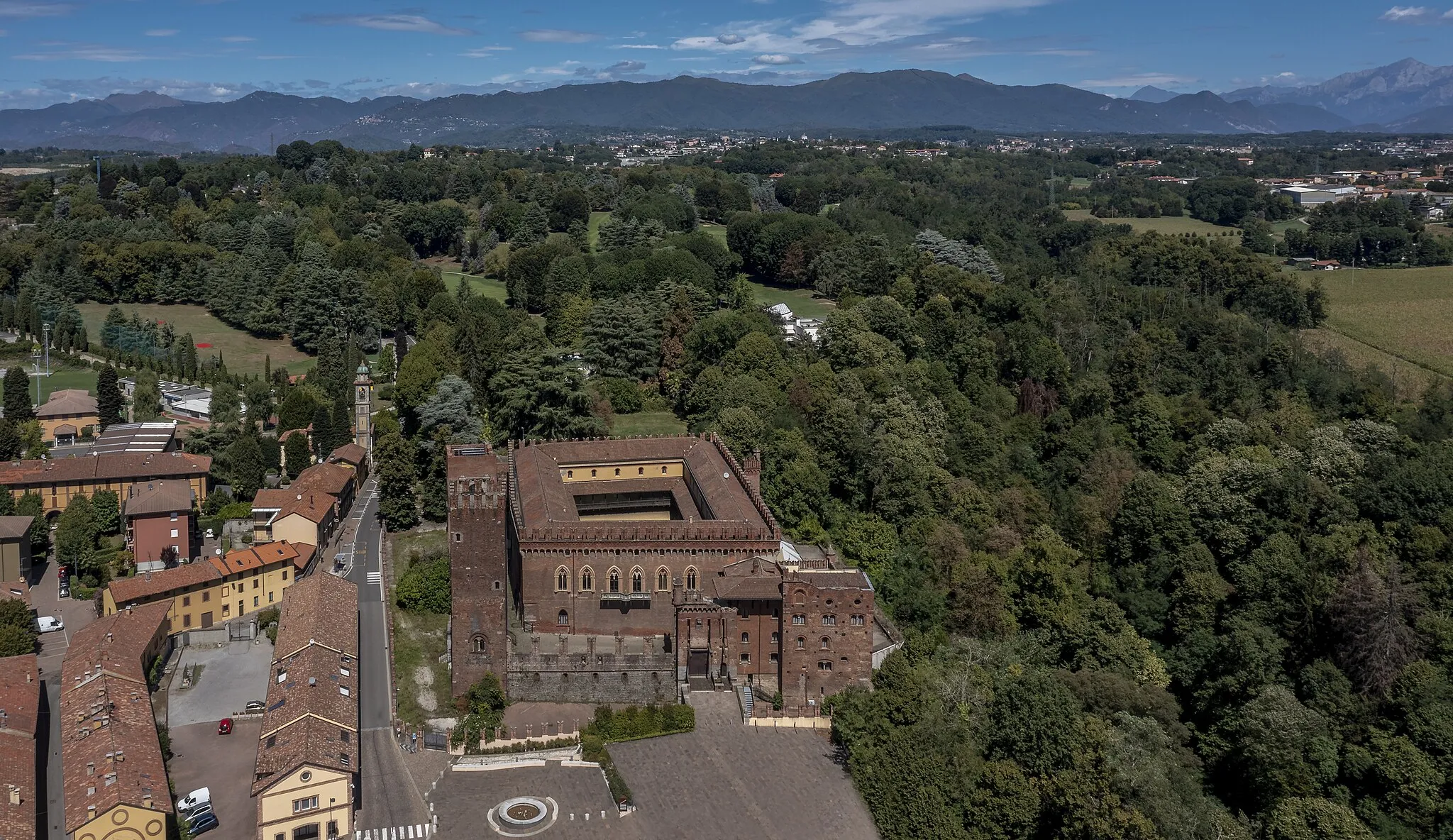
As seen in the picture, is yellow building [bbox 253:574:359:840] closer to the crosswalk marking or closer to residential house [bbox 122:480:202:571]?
the crosswalk marking

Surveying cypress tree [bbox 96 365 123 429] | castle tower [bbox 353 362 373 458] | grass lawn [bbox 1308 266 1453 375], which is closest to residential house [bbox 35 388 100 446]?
cypress tree [bbox 96 365 123 429]

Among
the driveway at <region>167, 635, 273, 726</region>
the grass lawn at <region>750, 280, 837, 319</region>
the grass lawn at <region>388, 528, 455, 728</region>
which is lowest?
the driveway at <region>167, 635, 273, 726</region>

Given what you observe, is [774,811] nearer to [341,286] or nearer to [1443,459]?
[1443,459]

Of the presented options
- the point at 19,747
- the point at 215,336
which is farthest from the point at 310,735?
the point at 215,336

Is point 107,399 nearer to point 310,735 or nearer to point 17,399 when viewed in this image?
point 17,399

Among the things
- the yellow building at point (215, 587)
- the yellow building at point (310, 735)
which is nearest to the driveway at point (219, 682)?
the yellow building at point (215, 587)

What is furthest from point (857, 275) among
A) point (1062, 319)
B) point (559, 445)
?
point (559, 445)

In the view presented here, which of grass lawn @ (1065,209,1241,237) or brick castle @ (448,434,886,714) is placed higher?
grass lawn @ (1065,209,1241,237)
